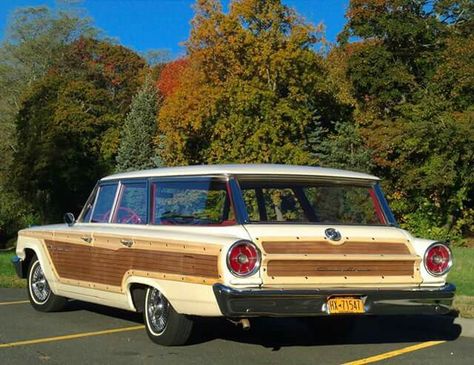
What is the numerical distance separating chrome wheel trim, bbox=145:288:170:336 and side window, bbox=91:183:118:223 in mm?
1426

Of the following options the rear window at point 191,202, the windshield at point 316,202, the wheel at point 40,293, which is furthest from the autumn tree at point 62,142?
the windshield at point 316,202

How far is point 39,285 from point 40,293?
0.33 ft

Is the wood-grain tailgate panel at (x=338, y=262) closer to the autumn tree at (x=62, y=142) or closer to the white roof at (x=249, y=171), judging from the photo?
the white roof at (x=249, y=171)

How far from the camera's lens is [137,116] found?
45.5 meters

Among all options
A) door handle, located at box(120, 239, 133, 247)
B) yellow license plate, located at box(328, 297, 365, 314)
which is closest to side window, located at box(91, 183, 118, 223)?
door handle, located at box(120, 239, 133, 247)

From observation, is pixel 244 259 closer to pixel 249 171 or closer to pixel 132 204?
pixel 249 171

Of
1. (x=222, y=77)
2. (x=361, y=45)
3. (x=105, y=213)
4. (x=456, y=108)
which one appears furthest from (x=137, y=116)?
(x=105, y=213)

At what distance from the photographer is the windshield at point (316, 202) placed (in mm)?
6941

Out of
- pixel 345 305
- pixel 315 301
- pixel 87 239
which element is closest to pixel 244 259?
pixel 315 301

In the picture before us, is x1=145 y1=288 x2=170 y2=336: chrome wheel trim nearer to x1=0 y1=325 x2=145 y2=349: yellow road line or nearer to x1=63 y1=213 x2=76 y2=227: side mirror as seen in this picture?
x1=0 y1=325 x2=145 y2=349: yellow road line

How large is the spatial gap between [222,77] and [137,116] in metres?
10.2

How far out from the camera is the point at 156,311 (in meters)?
6.79

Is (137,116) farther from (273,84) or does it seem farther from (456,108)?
(456,108)

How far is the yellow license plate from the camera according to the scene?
20.0ft
